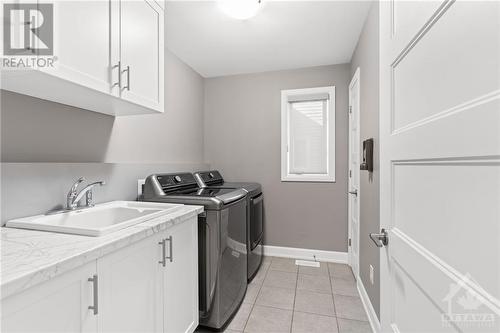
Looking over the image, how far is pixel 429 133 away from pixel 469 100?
147 millimetres

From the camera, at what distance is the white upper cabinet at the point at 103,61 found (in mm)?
992

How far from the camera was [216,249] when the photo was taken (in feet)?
5.48

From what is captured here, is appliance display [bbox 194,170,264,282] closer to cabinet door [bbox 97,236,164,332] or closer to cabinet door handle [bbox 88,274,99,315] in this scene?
cabinet door [bbox 97,236,164,332]

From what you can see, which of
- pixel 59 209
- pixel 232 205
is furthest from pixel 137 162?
pixel 232 205

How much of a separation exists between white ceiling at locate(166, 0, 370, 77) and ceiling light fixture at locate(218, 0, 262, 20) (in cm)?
11

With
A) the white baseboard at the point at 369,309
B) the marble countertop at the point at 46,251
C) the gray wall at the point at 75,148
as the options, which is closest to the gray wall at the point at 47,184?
the gray wall at the point at 75,148

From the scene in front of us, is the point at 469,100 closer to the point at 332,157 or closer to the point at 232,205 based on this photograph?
the point at 232,205

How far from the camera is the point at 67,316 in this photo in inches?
30.2

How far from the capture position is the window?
2980mm

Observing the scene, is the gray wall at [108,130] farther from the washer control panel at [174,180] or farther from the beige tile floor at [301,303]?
the beige tile floor at [301,303]

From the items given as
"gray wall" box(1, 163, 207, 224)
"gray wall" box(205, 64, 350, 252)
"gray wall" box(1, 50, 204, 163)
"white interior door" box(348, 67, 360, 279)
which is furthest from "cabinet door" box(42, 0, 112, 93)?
"white interior door" box(348, 67, 360, 279)

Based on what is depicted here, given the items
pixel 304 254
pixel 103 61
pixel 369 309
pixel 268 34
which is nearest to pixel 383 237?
pixel 369 309

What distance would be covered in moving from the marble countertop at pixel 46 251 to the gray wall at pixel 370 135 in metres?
1.49

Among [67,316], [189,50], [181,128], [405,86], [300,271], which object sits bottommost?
[300,271]
